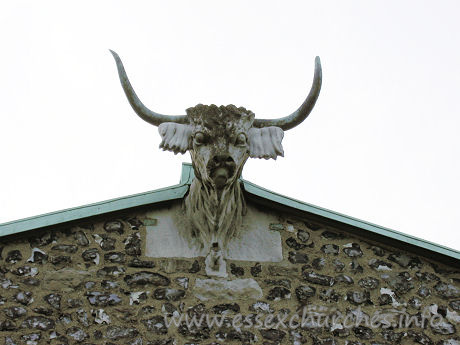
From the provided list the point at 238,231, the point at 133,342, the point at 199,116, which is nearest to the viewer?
the point at 133,342

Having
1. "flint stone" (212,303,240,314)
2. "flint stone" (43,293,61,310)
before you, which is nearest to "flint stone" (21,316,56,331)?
"flint stone" (43,293,61,310)

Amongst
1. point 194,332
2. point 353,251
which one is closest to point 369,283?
point 353,251

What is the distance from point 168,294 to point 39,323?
883 millimetres

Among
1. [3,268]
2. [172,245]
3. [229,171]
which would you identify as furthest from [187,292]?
[3,268]

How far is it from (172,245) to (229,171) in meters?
0.75

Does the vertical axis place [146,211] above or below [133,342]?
above

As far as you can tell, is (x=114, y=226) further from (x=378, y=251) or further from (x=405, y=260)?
(x=405, y=260)

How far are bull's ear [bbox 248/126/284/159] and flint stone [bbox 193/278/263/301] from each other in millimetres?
907

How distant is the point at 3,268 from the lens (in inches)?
233

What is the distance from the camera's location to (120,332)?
223 inches

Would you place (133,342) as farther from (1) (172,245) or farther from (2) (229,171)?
(2) (229,171)

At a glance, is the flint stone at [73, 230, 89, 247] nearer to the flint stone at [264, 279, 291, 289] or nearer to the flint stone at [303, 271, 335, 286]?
the flint stone at [264, 279, 291, 289]

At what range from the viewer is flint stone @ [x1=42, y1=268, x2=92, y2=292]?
230 inches

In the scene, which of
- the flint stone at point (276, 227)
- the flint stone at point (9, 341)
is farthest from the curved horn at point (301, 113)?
the flint stone at point (9, 341)
